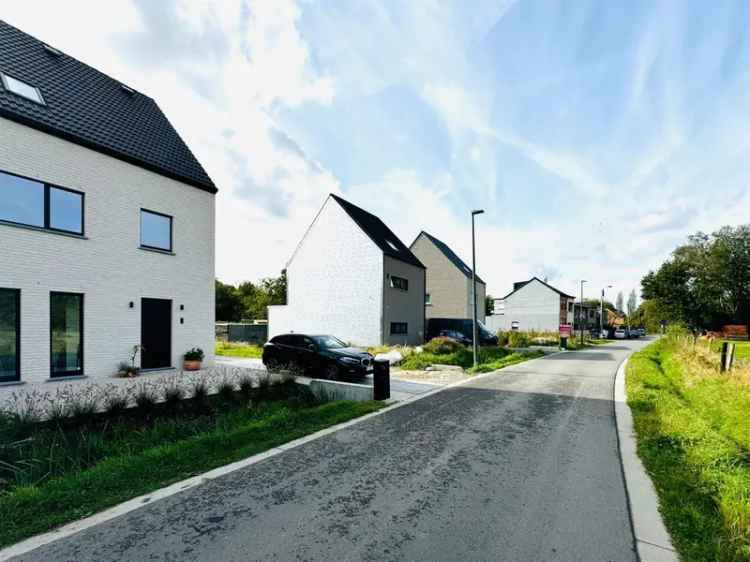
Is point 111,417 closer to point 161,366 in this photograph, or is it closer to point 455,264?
point 161,366

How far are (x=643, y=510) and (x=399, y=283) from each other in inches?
827

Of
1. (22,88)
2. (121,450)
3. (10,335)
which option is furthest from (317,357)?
(22,88)

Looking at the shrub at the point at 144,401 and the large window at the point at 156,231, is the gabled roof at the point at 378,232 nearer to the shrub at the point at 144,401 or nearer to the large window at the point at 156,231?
the large window at the point at 156,231

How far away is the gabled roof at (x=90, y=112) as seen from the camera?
10133mm

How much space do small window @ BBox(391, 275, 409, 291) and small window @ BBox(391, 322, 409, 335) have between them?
7.05 ft

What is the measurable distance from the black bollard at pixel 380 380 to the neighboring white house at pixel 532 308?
4469 centimetres

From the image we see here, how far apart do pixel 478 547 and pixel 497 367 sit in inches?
549

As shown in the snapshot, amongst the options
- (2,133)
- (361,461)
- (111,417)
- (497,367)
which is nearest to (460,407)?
(361,461)

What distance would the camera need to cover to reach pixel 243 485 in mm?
4555

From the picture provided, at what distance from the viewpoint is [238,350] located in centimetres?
2105

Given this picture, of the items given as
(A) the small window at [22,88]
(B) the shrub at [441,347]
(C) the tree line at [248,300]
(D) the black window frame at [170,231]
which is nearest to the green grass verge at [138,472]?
(D) the black window frame at [170,231]

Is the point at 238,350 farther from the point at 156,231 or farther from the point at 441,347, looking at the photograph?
the point at 441,347

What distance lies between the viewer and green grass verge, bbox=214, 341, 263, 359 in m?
19.4

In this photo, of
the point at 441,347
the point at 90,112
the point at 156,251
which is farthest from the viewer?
the point at 441,347
